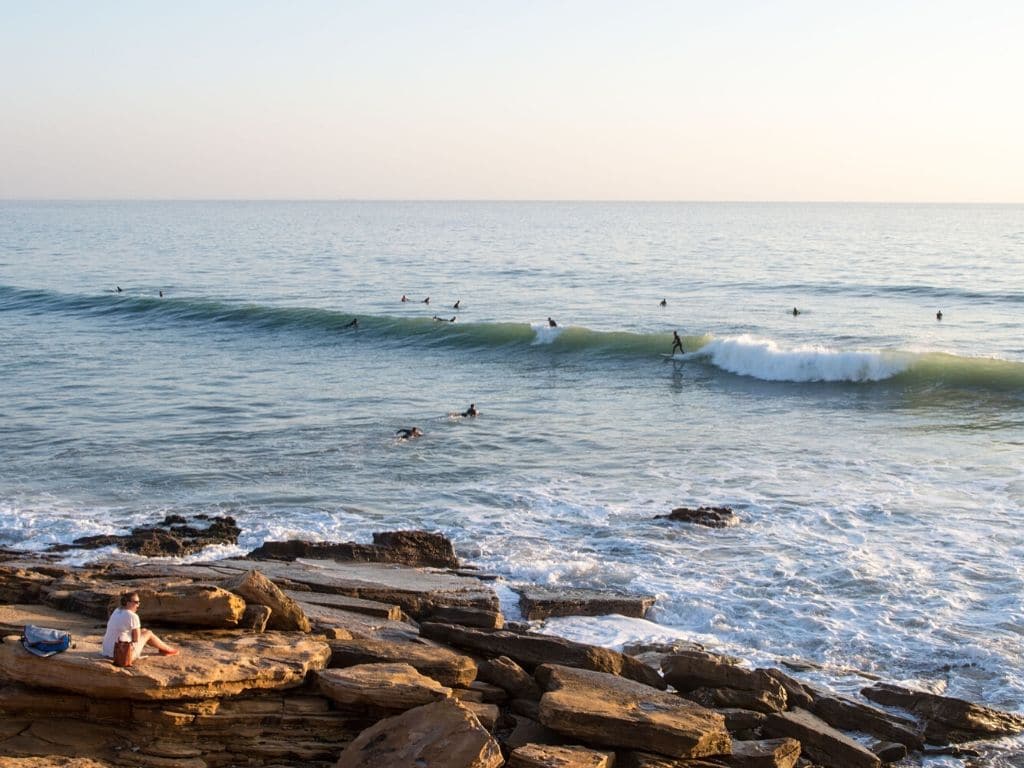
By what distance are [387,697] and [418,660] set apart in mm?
862

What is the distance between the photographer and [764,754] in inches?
361

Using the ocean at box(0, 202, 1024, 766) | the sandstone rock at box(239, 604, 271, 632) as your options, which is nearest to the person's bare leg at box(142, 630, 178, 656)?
the sandstone rock at box(239, 604, 271, 632)

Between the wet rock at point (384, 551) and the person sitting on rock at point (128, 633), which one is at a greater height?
the person sitting on rock at point (128, 633)

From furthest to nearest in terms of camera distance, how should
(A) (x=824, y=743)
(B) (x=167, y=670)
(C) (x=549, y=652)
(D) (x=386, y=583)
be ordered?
(D) (x=386, y=583) → (C) (x=549, y=652) → (A) (x=824, y=743) → (B) (x=167, y=670)

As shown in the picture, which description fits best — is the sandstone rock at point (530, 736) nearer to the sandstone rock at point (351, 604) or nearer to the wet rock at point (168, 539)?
the sandstone rock at point (351, 604)

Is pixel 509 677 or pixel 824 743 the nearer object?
pixel 824 743

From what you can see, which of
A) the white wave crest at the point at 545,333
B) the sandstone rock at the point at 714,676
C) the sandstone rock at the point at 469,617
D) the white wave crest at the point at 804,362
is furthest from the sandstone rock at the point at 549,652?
the white wave crest at the point at 545,333

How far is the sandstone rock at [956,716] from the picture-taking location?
1050 cm

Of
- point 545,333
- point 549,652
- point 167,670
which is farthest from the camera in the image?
point 545,333

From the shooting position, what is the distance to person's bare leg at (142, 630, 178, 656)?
9.16 m

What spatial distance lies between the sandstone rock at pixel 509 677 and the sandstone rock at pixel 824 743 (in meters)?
2.14

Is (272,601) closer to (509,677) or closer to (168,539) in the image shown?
(509,677)

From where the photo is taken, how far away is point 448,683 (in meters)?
9.91

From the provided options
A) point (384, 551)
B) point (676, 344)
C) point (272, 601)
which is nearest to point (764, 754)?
point (272, 601)
